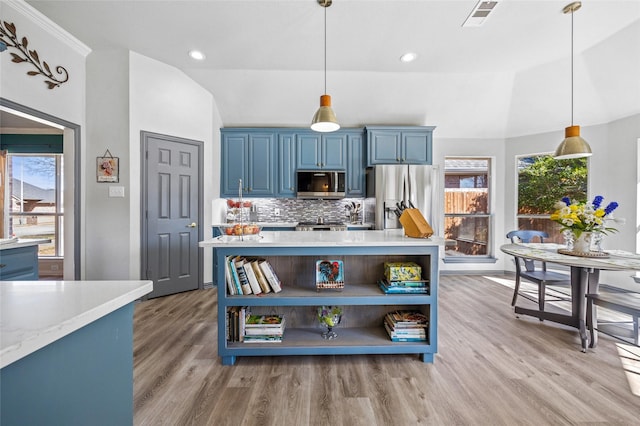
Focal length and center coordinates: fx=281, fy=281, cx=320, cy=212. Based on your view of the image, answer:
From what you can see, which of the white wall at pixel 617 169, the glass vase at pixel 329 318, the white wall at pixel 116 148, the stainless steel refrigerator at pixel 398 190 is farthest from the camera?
the stainless steel refrigerator at pixel 398 190

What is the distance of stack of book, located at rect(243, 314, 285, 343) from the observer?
2.17 metres

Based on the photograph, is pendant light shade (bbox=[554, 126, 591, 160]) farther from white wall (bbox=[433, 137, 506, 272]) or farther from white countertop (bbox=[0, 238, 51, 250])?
white countertop (bbox=[0, 238, 51, 250])

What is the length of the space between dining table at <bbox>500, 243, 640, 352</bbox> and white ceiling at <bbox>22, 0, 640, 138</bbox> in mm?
2317

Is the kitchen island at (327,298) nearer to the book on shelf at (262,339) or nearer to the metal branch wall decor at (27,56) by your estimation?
the book on shelf at (262,339)

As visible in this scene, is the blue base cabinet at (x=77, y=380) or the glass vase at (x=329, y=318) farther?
the glass vase at (x=329, y=318)

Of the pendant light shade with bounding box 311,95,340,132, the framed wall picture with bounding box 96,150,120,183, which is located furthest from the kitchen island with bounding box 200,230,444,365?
the framed wall picture with bounding box 96,150,120,183

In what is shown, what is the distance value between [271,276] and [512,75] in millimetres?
Result: 4444

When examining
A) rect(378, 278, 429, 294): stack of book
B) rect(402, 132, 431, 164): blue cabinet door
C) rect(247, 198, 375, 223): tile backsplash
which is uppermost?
rect(402, 132, 431, 164): blue cabinet door

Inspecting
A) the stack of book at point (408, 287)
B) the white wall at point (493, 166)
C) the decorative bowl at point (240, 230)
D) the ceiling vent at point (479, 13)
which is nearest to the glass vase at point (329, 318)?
the stack of book at point (408, 287)

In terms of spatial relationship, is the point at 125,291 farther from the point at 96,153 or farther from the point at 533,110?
the point at 533,110

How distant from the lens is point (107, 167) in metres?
3.43

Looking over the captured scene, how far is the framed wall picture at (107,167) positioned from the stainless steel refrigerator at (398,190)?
11.5 feet

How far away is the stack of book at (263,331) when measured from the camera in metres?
2.17

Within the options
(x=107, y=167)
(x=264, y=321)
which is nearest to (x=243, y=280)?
(x=264, y=321)
